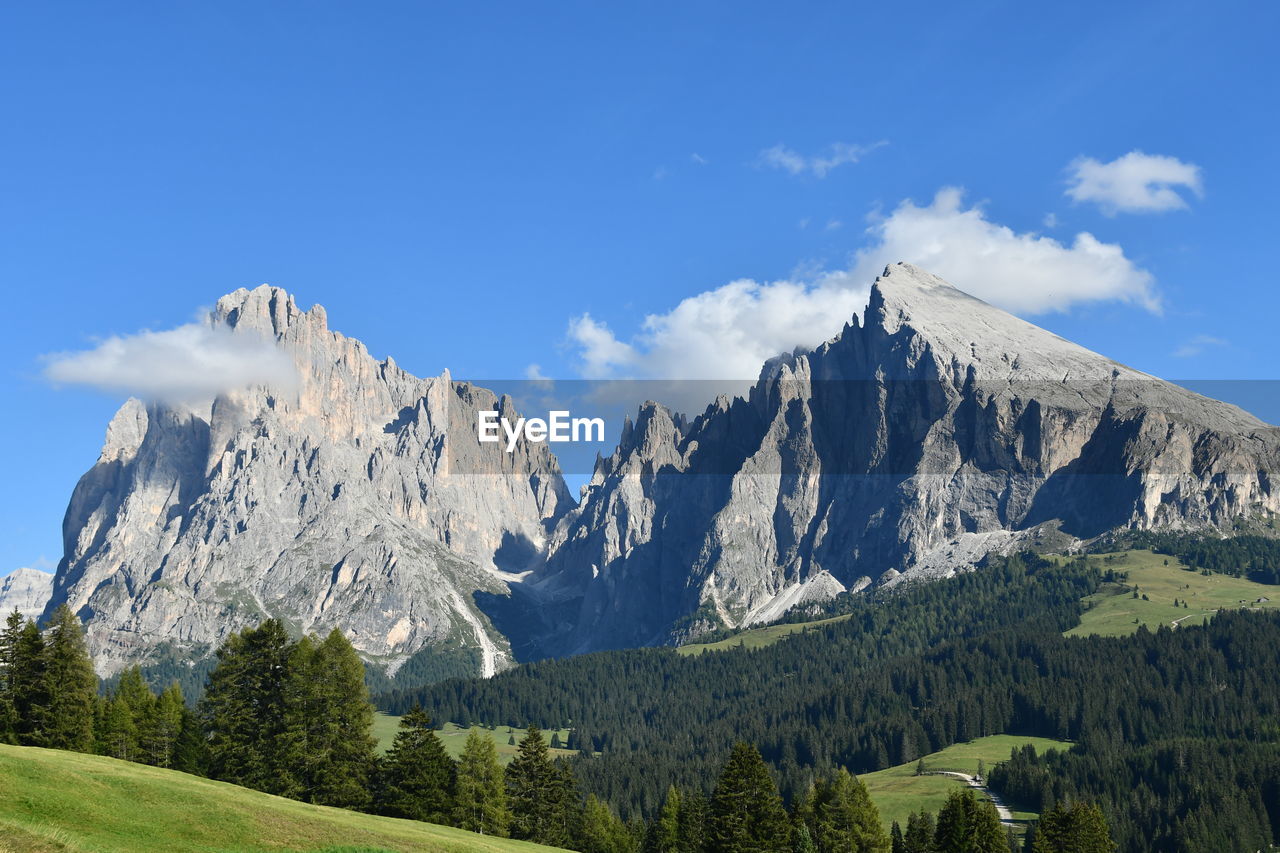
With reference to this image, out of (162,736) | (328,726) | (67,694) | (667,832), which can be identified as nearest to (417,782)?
(328,726)

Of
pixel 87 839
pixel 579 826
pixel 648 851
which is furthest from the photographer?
pixel 648 851

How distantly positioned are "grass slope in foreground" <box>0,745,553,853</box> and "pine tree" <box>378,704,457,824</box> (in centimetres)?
2271

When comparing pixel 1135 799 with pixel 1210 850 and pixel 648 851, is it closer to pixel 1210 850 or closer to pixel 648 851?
pixel 1210 850

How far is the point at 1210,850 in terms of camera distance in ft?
563

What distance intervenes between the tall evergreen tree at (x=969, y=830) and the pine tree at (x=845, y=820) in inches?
244

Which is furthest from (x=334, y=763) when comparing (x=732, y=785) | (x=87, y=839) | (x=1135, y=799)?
(x=1135, y=799)

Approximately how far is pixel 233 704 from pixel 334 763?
29.6 feet

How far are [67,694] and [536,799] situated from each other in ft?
130

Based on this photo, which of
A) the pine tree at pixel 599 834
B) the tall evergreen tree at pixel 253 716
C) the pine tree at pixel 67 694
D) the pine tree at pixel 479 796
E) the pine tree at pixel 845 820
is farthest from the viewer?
the pine tree at pixel 599 834

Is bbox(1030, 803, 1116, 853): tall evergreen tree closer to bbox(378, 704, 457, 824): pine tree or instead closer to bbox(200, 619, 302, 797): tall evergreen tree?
bbox(378, 704, 457, 824): pine tree

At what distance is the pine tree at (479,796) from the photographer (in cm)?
9944

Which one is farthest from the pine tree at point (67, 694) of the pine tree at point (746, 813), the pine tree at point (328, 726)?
the pine tree at point (746, 813)

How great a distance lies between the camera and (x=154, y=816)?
205ft

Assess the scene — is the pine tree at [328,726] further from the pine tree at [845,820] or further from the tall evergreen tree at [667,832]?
the pine tree at [845,820]
